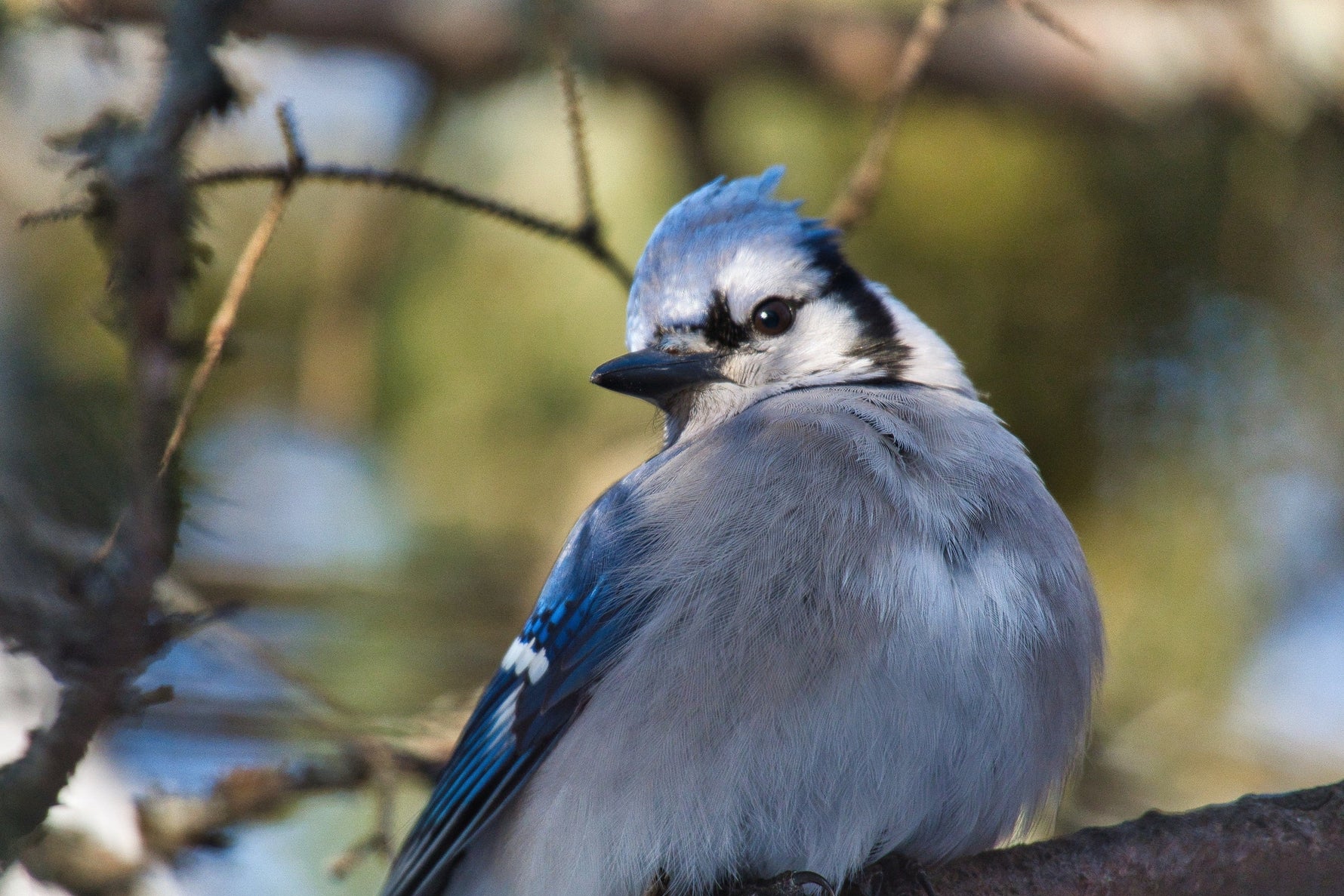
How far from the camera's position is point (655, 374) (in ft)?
6.85

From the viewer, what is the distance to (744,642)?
164 centimetres

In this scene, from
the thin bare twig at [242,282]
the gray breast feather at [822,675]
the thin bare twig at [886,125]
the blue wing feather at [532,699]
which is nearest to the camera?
the thin bare twig at [242,282]

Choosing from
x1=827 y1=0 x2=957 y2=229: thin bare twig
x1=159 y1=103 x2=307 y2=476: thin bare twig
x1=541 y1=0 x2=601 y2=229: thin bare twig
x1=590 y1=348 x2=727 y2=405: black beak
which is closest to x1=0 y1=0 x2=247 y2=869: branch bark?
x1=159 y1=103 x2=307 y2=476: thin bare twig

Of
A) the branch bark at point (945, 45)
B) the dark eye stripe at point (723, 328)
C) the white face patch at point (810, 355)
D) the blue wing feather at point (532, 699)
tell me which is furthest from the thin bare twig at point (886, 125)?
the blue wing feather at point (532, 699)

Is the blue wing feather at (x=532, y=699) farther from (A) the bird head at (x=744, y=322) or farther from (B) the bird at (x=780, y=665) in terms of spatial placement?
(A) the bird head at (x=744, y=322)

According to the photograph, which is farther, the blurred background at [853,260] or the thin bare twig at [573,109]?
the blurred background at [853,260]

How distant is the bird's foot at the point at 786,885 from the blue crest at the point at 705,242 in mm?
956

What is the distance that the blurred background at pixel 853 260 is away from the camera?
8.81 ft

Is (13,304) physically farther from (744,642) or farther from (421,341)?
(744,642)

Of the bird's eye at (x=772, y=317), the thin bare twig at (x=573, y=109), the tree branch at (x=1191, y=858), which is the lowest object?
the tree branch at (x=1191, y=858)

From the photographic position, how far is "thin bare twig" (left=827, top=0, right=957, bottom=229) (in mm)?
2287

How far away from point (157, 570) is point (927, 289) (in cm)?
211

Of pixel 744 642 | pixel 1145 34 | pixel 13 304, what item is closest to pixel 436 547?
pixel 13 304

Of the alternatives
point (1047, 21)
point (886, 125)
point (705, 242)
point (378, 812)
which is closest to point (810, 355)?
point (705, 242)
